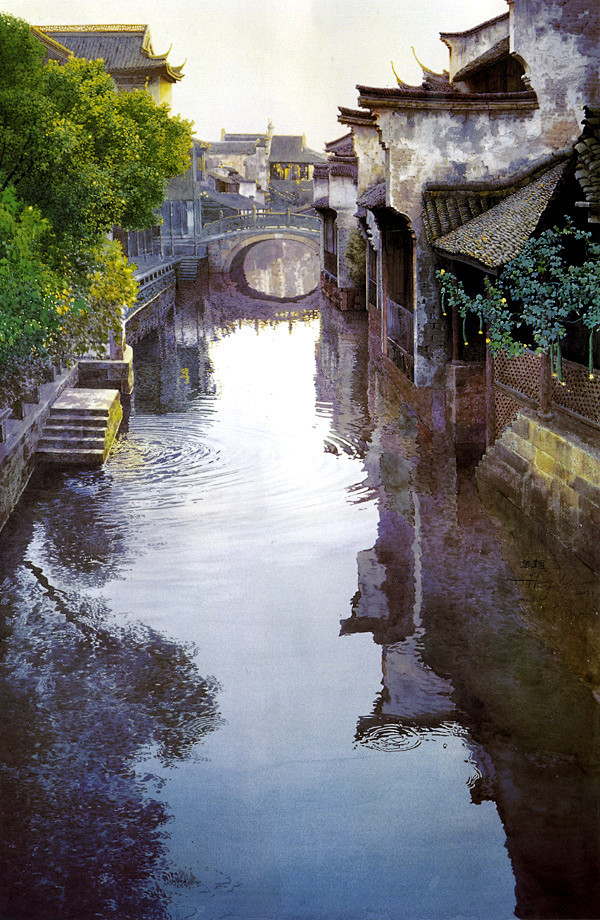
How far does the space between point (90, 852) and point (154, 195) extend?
2277cm

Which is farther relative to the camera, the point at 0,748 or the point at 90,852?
the point at 0,748

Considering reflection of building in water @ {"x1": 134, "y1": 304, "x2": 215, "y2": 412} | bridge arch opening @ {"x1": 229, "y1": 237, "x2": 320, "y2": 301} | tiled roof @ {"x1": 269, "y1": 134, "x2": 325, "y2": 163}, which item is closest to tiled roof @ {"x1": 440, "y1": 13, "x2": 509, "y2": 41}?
reflection of building in water @ {"x1": 134, "y1": 304, "x2": 215, "y2": 412}

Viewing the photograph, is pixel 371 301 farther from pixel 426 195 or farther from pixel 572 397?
pixel 572 397

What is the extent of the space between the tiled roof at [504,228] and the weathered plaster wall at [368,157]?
11489mm

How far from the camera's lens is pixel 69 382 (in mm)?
18234

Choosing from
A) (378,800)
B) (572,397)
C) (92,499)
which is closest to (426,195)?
(572,397)

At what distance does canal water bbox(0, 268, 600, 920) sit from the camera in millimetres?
5301

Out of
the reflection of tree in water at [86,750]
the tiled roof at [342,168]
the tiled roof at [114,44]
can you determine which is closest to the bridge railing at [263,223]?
the tiled roof at [114,44]

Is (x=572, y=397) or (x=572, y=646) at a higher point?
(x=572, y=397)

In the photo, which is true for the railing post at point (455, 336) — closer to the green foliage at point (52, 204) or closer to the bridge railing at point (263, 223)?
the green foliage at point (52, 204)

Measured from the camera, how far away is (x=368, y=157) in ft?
87.1

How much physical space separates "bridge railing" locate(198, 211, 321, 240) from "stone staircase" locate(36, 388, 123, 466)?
126ft

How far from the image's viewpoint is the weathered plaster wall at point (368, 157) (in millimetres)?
26219

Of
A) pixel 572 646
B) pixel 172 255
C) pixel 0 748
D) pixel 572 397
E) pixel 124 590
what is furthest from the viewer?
pixel 172 255
